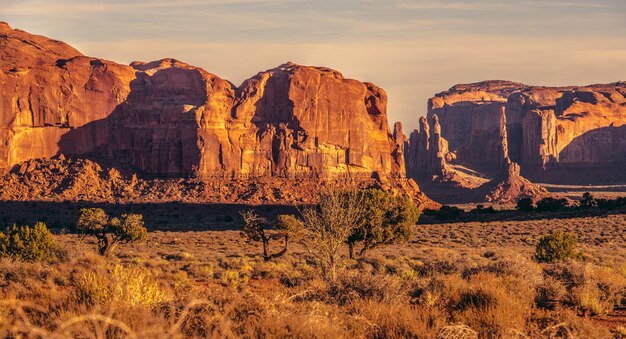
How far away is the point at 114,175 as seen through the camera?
92688 millimetres

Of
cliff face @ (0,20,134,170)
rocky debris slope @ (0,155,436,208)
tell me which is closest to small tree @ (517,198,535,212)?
rocky debris slope @ (0,155,436,208)

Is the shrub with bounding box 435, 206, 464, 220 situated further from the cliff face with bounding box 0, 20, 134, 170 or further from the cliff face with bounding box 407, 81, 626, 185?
the cliff face with bounding box 407, 81, 626, 185

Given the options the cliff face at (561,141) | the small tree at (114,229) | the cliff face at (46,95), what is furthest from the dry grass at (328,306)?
the cliff face at (561,141)

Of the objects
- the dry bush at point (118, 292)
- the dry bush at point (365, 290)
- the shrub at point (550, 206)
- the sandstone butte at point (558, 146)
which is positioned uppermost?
the sandstone butte at point (558, 146)

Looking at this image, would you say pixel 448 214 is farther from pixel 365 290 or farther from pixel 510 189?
pixel 365 290

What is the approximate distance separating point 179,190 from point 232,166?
27.0ft

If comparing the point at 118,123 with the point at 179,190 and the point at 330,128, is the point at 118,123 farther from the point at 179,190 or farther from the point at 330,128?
the point at 330,128

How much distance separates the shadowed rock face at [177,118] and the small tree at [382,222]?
5426 cm

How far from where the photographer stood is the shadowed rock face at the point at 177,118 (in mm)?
94688

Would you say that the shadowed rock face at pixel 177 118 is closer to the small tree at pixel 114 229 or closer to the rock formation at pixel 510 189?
the rock formation at pixel 510 189

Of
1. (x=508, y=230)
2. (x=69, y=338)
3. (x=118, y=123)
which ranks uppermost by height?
(x=118, y=123)

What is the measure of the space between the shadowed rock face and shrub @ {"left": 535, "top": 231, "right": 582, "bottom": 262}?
6679cm

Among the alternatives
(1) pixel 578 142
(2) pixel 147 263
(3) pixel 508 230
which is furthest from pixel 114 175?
(1) pixel 578 142

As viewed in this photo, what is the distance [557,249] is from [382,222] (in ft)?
38.8
